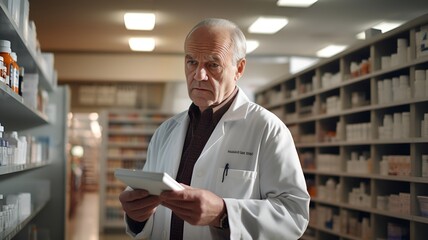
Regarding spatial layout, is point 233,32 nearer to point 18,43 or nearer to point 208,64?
point 208,64

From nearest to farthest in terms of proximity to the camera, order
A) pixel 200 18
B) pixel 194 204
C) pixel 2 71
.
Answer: pixel 194 204 < pixel 2 71 < pixel 200 18

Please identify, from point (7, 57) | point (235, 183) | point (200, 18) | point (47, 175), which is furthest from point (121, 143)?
point (235, 183)

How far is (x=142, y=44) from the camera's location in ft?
31.8

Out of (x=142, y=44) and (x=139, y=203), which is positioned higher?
(x=142, y=44)

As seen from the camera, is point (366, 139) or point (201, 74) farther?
point (366, 139)

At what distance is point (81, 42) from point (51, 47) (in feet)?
2.72

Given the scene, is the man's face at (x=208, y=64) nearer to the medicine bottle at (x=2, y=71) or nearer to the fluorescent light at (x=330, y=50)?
the medicine bottle at (x=2, y=71)

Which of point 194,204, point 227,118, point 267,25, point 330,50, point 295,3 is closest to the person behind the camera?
point 194,204

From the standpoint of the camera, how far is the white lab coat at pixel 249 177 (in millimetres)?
1914

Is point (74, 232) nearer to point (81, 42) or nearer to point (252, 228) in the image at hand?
point (81, 42)

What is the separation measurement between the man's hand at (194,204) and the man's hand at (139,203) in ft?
0.28

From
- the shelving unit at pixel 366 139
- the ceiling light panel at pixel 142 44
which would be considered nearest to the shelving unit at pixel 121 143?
the ceiling light panel at pixel 142 44

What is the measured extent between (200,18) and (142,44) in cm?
232

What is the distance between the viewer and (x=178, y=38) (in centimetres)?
905
